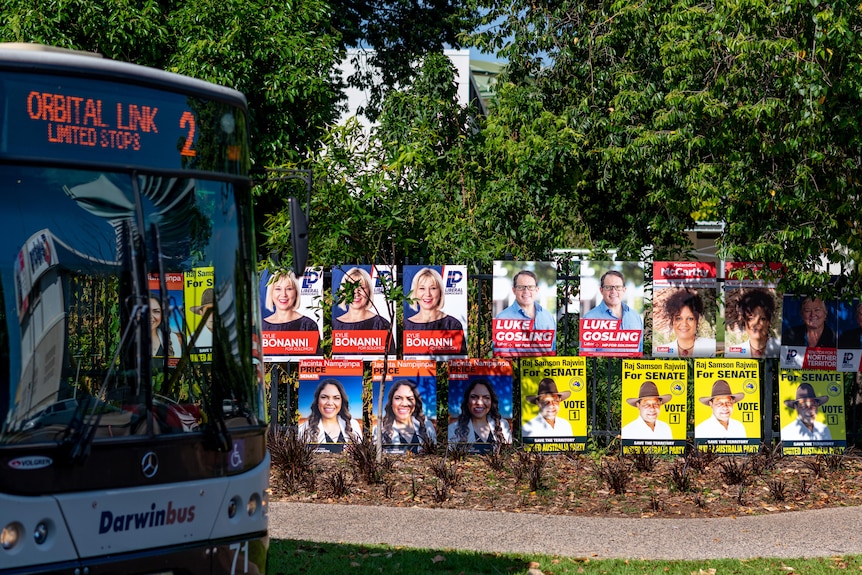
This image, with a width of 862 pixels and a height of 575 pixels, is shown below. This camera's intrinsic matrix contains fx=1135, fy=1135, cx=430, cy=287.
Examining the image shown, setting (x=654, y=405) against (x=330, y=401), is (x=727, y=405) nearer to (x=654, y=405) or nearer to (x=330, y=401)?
(x=654, y=405)

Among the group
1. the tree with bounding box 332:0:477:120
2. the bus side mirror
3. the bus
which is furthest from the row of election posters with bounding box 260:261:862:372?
the tree with bounding box 332:0:477:120

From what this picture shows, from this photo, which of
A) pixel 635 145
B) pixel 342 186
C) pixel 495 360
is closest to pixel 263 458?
pixel 342 186

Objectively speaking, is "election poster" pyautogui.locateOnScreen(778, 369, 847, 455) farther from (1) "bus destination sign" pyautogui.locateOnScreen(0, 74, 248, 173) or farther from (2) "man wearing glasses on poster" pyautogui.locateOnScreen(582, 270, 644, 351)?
(1) "bus destination sign" pyautogui.locateOnScreen(0, 74, 248, 173)

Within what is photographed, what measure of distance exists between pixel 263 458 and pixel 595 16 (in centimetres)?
1134

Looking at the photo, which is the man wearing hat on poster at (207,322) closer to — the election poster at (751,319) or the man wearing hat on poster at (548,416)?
the man wearing hat on poster at (548,416)

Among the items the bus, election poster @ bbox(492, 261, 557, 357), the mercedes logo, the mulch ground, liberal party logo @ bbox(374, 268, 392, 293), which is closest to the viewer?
the bus

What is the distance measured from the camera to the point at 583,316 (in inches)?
531

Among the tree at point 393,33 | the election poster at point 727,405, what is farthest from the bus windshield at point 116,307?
the tree at point 393,33

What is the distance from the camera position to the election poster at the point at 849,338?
13641mm

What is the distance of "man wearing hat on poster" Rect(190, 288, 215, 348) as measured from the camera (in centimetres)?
588

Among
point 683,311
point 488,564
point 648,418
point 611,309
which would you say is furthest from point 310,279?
point 488,564

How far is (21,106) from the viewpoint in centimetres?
530

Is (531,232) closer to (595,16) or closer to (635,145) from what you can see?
(635,145)

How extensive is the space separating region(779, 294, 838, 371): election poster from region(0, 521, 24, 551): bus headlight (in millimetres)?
10585
